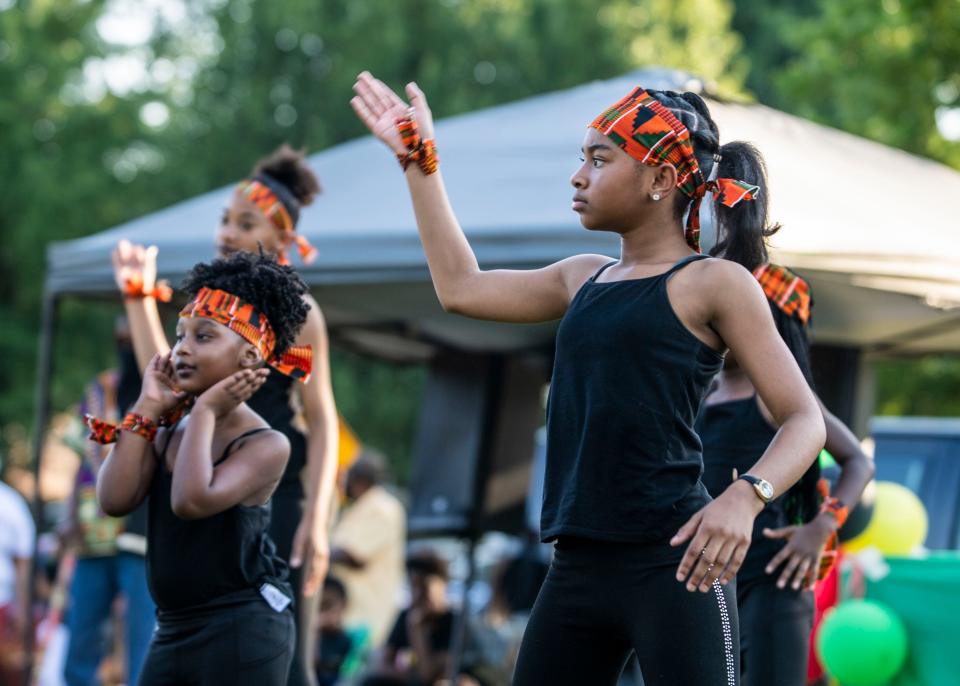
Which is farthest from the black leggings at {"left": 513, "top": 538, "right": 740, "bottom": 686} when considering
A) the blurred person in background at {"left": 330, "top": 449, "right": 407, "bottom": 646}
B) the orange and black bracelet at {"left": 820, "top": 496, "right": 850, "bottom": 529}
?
the blurred person in background at {"left": 330, "top": 449, "right": 407, "bottom": 646}

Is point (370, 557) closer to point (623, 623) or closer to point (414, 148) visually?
point (414, 148)

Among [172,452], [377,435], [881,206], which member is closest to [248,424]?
[172,452]

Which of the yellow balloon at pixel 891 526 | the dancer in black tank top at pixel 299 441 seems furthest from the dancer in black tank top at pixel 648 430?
the yellow balloon at pixel 891 526

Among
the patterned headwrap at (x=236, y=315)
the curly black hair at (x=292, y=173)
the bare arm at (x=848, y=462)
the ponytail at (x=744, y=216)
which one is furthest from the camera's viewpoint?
the curly black hair at (x=292, y=173)

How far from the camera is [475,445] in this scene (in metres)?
8.89

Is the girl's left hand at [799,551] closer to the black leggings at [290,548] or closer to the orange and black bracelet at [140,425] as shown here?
the black leggings at [290,548]

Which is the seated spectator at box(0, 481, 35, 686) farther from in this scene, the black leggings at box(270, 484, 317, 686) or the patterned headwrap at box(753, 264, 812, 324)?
the patterned headwrap at box(753, 264, 812, 324)

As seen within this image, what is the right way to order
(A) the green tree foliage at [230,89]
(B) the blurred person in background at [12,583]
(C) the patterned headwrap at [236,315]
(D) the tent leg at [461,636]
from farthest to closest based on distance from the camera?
(A) the green tree foliage at [230,89], (D) the tent leg at [461,636], (B) the blurred person in background at [12,583], (C) the patterned headwrap at [236,315]

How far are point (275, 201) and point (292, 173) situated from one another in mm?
180

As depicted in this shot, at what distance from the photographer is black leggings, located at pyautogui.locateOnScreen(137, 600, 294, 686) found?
3.47 meters

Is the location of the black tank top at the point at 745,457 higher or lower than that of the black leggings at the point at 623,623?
Result: higher

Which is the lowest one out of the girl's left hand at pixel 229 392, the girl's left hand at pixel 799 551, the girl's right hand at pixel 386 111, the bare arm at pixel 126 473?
the girl's left hand at pixel 799 551

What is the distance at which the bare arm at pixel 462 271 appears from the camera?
3098 millimetres

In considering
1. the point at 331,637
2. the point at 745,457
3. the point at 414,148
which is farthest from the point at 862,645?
the point at 331,637
